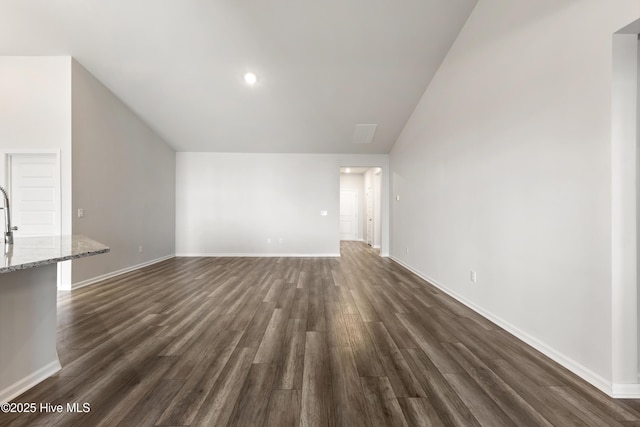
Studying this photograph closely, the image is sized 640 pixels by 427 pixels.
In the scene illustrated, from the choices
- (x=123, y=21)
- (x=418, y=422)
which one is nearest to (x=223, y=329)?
(x=418, y=422)

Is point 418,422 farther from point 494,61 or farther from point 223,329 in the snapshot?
point 494,61

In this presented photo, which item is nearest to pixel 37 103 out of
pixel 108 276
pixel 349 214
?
pixel 108 276

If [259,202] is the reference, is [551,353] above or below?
below

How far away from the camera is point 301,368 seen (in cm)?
199

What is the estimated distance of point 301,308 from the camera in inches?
129

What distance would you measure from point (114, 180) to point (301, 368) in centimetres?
496

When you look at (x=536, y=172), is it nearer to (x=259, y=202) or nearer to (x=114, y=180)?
(x=259, y=202)

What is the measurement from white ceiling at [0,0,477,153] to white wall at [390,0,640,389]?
2.86 feet

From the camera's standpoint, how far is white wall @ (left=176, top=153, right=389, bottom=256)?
23.8 feet

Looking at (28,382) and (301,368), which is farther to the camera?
(301,368)

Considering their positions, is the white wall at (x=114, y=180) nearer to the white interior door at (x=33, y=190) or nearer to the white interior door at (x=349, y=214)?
the white interior door at (x=33, y=190)

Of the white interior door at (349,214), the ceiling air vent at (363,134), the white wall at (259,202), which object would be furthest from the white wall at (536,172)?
the white interior door at (349,214)

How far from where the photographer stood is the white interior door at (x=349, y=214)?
11.2 m

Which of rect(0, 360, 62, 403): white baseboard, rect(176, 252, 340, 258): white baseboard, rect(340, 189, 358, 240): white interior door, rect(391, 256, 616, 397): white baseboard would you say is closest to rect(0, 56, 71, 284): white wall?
rect(0, 360, 62, 403): white baseboard
